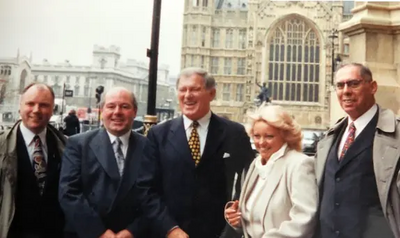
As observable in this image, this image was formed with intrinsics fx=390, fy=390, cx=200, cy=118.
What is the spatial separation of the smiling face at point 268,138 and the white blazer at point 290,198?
0.15ft

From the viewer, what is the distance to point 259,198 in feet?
4.41

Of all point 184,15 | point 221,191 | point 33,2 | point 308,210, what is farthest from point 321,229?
point 33,2

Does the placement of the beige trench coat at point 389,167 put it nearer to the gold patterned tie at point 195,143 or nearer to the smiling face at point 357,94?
the smiling face at point 357,94

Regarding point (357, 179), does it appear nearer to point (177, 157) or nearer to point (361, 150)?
point (361, 150)

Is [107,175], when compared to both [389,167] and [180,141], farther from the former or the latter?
[389,167]

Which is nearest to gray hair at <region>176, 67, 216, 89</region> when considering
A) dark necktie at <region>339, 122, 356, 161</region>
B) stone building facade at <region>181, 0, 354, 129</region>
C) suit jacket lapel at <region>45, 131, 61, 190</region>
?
stone building facade at <region>181, 0, 354, 129</region>

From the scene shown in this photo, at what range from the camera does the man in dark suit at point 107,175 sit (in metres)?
1.66

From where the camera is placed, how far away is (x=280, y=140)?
4.48 feet

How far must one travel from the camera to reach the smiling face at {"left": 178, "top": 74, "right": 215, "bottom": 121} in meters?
1.64

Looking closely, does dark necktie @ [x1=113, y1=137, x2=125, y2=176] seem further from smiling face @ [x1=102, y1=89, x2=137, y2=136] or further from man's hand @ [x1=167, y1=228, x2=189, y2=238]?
man's hand @ [x1=167, y1=228, x2=189, y2=238]

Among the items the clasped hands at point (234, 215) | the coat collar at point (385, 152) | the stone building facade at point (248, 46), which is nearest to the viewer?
the coat collar at point (385, 152)

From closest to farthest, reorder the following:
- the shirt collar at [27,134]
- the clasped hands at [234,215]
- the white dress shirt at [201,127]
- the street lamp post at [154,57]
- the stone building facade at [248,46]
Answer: the clasped hands at [234,215] → the white dress shirt at [201,127] → the shirt collar at [27,134] → the street lamp post at [154,57] → the stone building facade at [248,46]

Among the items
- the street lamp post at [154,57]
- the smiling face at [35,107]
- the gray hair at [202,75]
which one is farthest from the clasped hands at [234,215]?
the smiling face at [35,107]

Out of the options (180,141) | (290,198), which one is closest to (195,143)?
(180,141)
